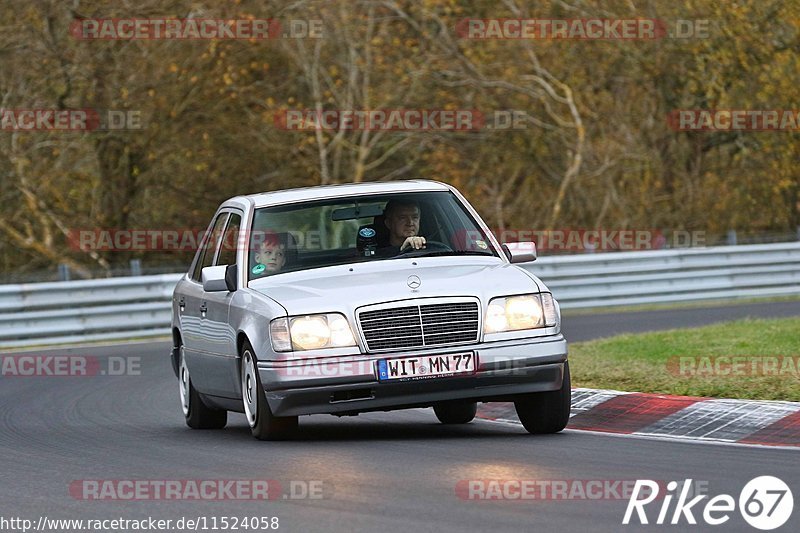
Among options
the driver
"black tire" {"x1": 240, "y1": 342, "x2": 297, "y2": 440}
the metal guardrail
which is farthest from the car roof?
the metal guardrail

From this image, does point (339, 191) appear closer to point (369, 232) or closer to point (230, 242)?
point (369, 232)

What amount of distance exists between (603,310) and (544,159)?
6273mm

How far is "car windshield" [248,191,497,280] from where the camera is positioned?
11.2 metres

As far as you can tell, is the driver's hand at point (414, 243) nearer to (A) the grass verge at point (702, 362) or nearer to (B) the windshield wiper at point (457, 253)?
(B) the windshield wiper at point (457, 253)

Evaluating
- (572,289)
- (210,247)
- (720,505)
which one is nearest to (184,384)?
(210,247)

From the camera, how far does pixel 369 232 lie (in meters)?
11.4

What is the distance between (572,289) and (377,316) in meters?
15.9

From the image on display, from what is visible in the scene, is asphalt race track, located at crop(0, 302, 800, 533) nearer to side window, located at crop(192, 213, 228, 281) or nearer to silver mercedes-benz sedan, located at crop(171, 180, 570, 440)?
silver mercedes-benz sedan, located at crop(171, 180, 570, 440)

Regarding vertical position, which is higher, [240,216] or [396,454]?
[240,216]

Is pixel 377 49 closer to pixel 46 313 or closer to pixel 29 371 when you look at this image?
pixel 46 313

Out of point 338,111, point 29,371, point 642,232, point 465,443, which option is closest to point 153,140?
point 338,111

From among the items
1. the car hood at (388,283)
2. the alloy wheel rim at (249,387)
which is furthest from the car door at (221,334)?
the car hood at (388,283)

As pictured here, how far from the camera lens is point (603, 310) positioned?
25938mm

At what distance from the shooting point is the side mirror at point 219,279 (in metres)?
11.2
